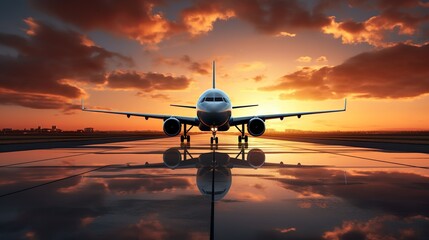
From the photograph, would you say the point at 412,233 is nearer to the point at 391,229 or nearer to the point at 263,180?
the point at 391,229

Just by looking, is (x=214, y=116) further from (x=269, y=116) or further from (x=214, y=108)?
(x=269, y=116)

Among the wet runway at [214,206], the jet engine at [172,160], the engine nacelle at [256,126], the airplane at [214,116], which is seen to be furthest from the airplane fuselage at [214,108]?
the wet runway at [214,206]

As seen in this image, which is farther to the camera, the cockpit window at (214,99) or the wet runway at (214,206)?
the cockpit window at (214,99)

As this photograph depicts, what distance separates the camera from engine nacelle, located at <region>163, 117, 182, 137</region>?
26078 millimetres

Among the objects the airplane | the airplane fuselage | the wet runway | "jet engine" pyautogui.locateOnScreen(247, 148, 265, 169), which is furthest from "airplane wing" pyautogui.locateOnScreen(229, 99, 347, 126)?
the wet runway

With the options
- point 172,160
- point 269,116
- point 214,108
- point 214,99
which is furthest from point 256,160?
point 269,116

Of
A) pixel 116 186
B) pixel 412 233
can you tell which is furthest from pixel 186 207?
pixel 412 233

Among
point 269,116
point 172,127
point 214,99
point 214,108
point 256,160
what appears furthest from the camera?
point 269,116

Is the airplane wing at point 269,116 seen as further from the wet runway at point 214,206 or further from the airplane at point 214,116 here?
the wet runway at point 214,206

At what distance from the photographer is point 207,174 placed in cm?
977

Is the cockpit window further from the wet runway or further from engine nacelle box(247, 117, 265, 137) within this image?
the wet runway

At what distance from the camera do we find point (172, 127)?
2622 centimetres

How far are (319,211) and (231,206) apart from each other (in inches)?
58.5

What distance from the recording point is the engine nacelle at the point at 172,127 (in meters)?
26.1
